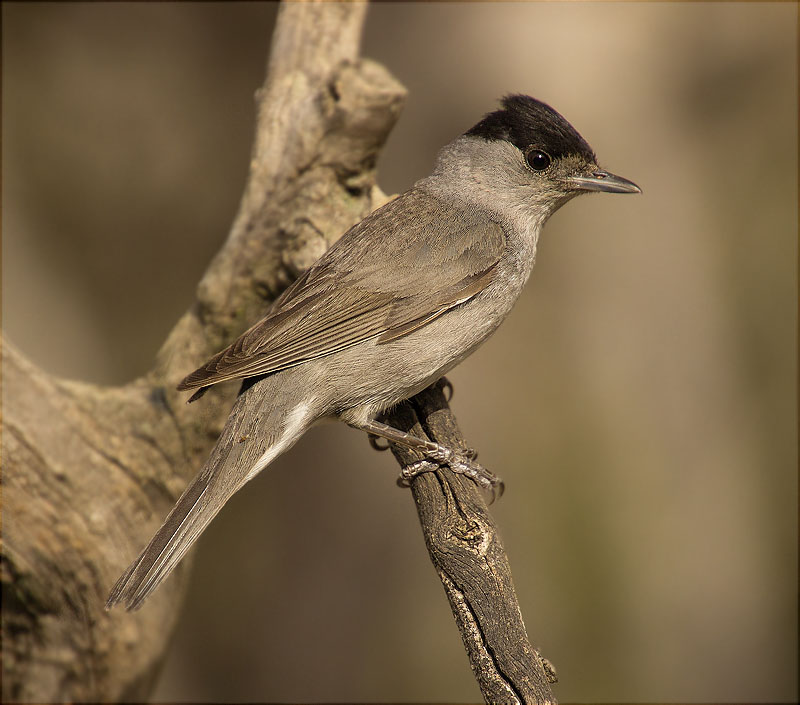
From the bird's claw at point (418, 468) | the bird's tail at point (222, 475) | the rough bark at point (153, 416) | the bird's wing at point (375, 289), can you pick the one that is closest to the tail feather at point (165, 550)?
the bird's tail at point (222, 475)

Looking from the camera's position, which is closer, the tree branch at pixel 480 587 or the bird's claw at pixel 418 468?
the tree branch at pixel 480 587

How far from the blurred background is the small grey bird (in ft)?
11.5

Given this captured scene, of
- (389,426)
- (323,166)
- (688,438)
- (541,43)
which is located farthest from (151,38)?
(688,438)

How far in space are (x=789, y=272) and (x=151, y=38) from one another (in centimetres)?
607

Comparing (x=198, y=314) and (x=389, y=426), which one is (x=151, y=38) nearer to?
(x=198, y=314)

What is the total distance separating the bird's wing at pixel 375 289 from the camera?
3.54 m

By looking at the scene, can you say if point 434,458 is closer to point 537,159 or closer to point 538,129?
point 537,159

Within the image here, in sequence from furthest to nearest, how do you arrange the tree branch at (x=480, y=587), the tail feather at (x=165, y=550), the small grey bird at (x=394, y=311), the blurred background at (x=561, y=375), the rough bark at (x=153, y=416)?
1. the blurred background at (x=561, y=375)
2. the rough bark at (x=153, y=416)
3. the small grey bird at (x=394, y=311)
4. the tail feather at (x=165, y=550)
5. the tree branch at (x=480, y=587)

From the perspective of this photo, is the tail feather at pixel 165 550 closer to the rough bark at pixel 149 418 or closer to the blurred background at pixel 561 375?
the rough bark at pixel 149 418

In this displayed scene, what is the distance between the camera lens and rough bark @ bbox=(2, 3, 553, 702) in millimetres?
4113

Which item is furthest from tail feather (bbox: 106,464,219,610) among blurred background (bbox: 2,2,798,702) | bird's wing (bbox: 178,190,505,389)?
blurred background (bbox: 2,2,798,702)

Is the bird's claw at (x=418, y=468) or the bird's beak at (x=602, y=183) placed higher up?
the bird's beak at (x=602, y=183)

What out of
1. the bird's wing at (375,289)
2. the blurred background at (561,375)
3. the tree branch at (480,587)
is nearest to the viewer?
the tree branch at (480,587)

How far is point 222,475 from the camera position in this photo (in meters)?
3.33
